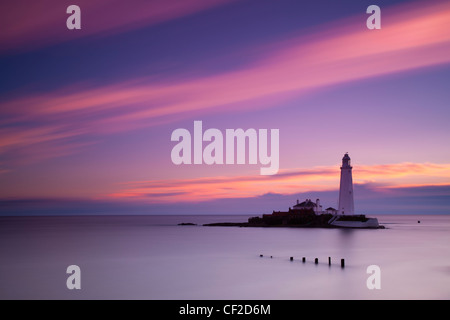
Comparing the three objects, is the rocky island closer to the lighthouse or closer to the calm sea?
the lighthouse

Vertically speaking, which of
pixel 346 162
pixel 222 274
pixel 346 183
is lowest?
pixel 222 274

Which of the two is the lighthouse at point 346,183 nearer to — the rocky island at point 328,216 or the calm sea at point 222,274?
the rocky island at point 328,216

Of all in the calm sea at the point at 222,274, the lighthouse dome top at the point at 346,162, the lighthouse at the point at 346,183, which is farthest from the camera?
the lighthouse dome top at the point at 346,162

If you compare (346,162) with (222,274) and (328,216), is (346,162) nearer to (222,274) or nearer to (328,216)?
(328,216)

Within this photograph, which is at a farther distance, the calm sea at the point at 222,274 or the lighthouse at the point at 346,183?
the lighthouse at the point at 346,183

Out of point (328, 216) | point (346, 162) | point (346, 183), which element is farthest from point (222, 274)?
point (328, 216)

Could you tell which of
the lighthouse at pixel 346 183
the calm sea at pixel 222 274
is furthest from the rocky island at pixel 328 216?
the calm sea at pixel 222 274

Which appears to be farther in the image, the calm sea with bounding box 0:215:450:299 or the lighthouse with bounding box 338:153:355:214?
the lighthouse with bounding box 338:153:355:214

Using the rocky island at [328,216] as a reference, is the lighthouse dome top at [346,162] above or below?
above

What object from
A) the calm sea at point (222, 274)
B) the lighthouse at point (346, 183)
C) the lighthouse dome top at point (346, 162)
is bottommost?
the calm sea at point (222, 274)

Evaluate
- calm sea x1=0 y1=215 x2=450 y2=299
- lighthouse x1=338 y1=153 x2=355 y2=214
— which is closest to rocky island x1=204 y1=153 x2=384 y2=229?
lighthouse x1=338 y1=153 x2=355 y2=214

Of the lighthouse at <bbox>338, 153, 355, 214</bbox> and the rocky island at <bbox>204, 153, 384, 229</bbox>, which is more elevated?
the lighthouse at <bbox>338, 153, 355, 214</bbox>

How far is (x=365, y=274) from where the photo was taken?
32156mm

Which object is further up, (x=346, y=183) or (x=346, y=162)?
(x=346, y=162)
